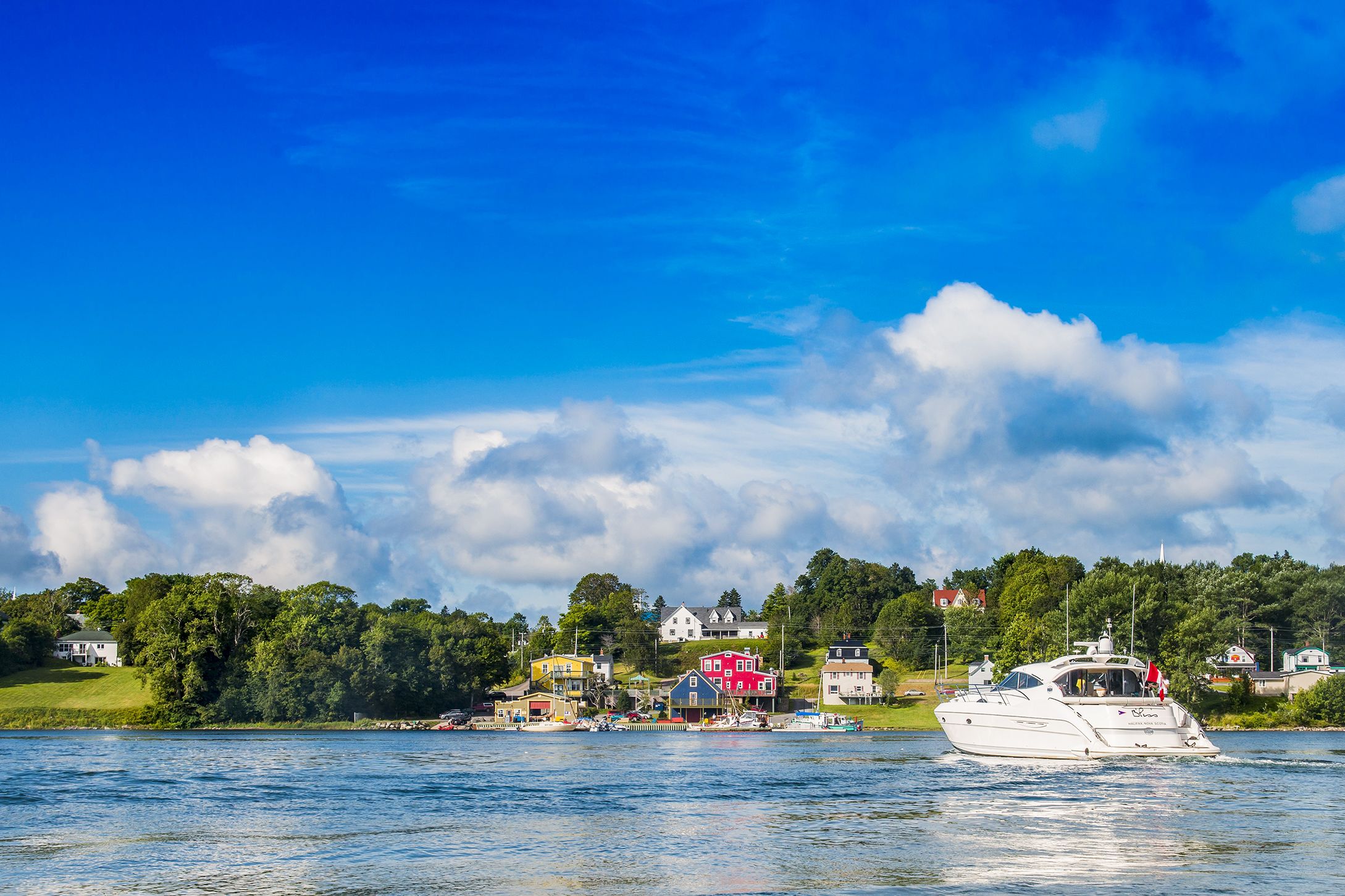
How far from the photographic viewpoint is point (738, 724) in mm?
110125

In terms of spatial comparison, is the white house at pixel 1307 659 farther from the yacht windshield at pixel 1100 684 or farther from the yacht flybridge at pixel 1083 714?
the yacht windshield at pixel 1100 684

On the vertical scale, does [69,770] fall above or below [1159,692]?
below

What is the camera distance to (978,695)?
4928 cm

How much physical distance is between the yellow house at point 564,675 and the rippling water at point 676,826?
7409 cm

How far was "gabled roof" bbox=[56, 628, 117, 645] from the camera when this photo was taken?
16438 centimetres

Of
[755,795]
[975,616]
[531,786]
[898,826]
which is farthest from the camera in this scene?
[975,616]

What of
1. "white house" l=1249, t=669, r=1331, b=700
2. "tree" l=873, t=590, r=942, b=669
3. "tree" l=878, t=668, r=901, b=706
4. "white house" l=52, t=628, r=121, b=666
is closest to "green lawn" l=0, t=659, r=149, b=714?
"white house" l=52, t=628, r=121, b=666

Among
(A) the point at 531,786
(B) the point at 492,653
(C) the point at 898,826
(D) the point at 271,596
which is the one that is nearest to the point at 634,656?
(B) the point at 492,653

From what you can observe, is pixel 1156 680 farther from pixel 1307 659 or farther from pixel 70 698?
pixel 70 698

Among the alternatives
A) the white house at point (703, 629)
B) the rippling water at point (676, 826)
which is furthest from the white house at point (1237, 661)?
the white house at point (703, 629)

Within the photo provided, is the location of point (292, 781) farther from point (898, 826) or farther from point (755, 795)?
point (898, 826)

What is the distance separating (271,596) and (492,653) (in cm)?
2626

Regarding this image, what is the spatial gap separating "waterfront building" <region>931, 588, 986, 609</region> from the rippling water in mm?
123719

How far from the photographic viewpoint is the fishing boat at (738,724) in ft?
352
